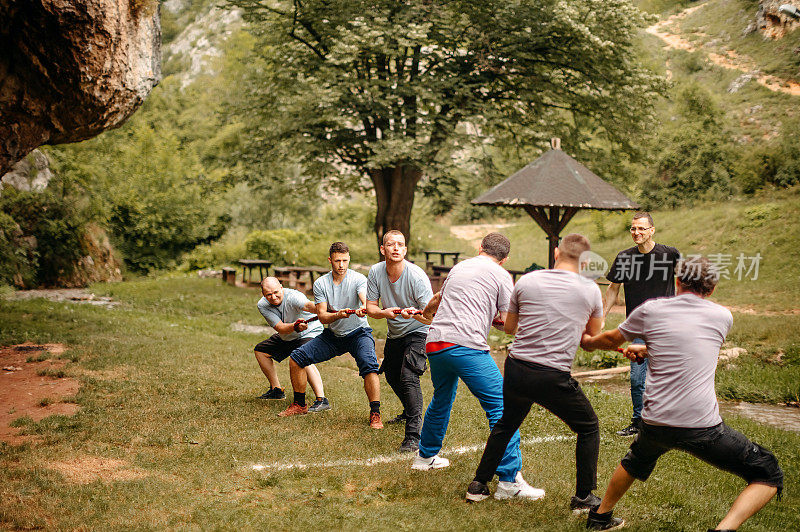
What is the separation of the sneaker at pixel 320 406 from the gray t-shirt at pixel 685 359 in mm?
4337

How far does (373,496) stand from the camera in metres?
5.11

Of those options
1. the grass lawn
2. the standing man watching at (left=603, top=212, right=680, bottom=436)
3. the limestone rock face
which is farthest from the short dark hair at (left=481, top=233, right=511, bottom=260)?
the limestone rock face

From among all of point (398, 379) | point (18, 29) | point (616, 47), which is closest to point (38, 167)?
point (18, 29)

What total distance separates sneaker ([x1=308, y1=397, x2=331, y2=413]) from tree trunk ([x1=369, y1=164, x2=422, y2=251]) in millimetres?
11245

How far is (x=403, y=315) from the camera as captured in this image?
6027mm

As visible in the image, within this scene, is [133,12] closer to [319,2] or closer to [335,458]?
[335,458]

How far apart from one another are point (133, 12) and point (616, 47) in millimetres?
11982

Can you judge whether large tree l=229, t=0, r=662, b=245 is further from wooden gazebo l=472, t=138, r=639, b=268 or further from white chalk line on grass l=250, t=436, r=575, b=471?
white chalk line on grass l=250, t=436, r=575, b=471

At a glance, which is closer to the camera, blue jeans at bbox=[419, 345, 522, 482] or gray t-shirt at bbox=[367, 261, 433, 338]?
blue jeans at bbox=[419, 345, 522, 482]

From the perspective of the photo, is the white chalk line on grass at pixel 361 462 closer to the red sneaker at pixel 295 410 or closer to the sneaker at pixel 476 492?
the sneaker at pixel 476 492

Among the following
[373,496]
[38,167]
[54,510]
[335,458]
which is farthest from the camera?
[38,167]

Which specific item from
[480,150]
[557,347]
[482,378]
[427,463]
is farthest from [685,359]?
[480,150]

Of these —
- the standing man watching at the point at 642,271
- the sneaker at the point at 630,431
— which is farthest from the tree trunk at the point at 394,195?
the sneaker at the point at 630,431

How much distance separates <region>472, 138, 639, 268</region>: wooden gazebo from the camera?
11812mm
